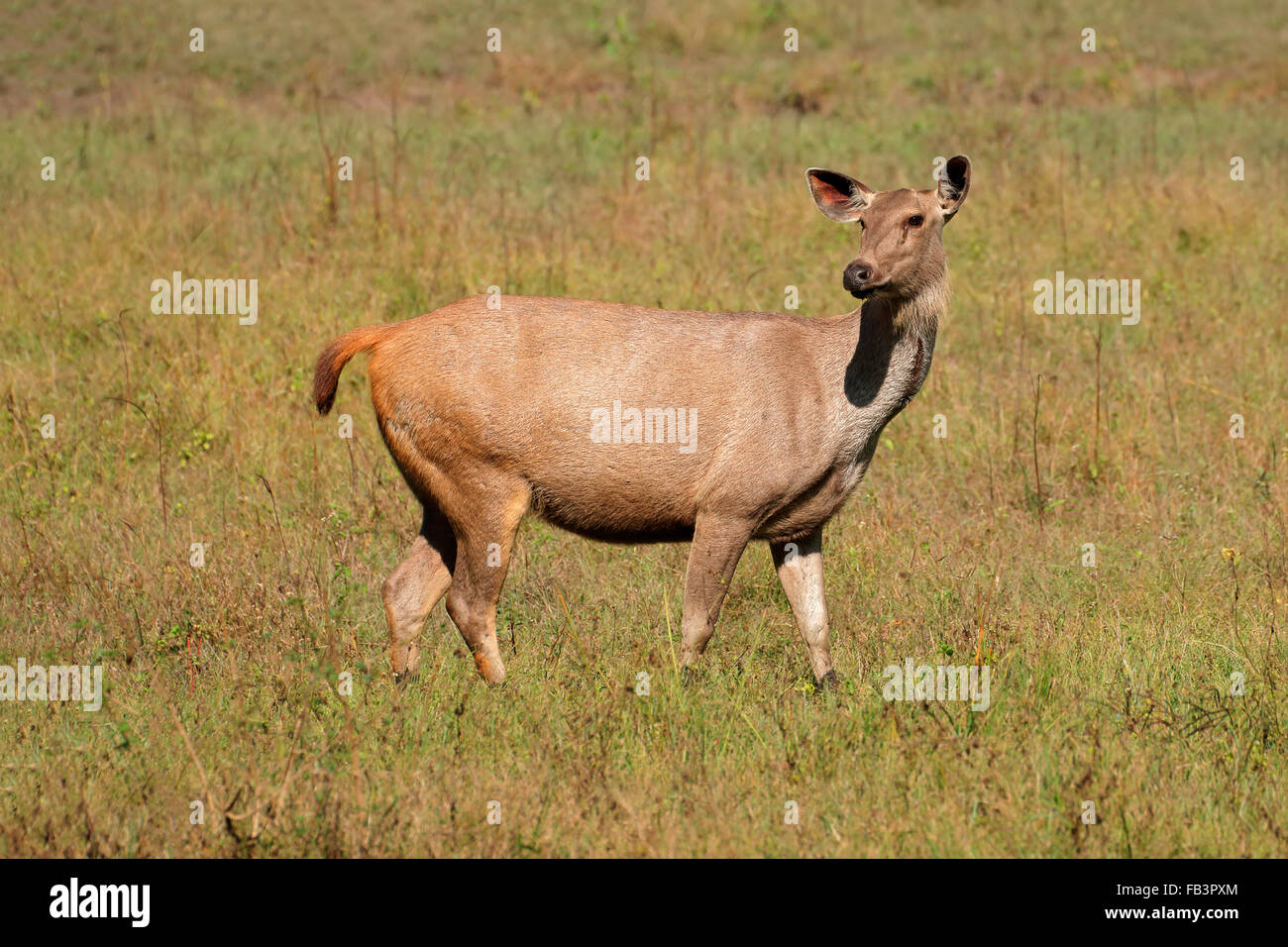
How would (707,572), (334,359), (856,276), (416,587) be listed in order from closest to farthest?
(856,276)
(707,572)
(334,359)
(416,587)

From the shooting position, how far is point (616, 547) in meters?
7.88

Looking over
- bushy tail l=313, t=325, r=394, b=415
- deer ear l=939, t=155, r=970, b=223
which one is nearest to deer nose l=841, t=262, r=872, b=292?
deer ear l=939, t=155, r=970, b=223

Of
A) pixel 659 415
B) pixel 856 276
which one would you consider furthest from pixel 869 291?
pixel 659 415

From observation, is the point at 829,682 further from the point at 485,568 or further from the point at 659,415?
the point at 485,568

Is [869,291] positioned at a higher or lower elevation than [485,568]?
higher

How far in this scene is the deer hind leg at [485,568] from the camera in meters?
6.13

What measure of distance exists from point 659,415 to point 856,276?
3.30 feet

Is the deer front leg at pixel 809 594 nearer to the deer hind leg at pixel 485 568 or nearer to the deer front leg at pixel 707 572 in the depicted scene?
the deer front leg at pixel 707 572

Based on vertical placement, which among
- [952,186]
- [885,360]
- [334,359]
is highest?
[952,186]

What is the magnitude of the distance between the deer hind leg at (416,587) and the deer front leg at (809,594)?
1486 millimetres
